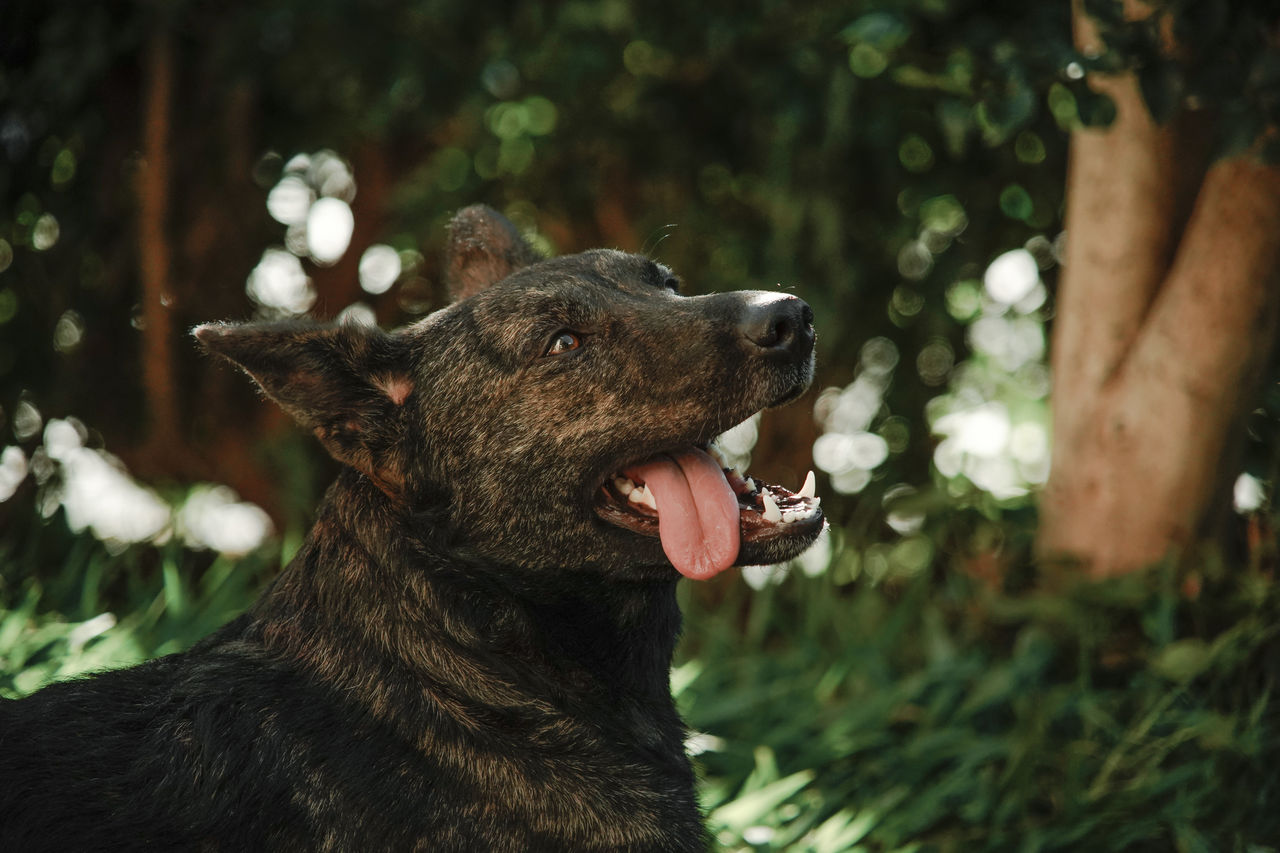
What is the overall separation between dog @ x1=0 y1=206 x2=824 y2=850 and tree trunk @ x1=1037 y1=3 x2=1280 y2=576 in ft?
7.22

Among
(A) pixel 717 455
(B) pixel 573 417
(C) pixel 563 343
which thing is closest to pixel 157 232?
(C) pixel 563 343

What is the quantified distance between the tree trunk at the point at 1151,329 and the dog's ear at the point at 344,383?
9.16ft

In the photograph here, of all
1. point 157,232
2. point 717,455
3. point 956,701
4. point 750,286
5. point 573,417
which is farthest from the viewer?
point 157,232

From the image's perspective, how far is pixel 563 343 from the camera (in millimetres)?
2953

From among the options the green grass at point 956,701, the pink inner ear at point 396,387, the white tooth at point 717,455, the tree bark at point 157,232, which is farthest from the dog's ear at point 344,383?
the tree bark at point 157,232

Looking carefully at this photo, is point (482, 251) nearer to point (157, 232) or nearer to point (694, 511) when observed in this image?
point (694, 511)

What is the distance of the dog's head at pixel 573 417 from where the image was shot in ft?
9.20

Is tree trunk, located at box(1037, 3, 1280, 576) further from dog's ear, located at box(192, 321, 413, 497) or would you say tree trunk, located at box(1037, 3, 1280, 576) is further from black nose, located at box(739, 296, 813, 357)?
dog's ear, located at box(192, 321, 413, 497)

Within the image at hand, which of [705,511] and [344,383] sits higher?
[344,383]

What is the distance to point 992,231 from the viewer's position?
19.0 feet

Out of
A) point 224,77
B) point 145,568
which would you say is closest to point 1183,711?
point 145,568

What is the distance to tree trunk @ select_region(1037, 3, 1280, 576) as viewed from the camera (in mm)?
4254

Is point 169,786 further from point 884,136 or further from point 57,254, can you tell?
point 57,254

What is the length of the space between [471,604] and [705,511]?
1.93 ft
